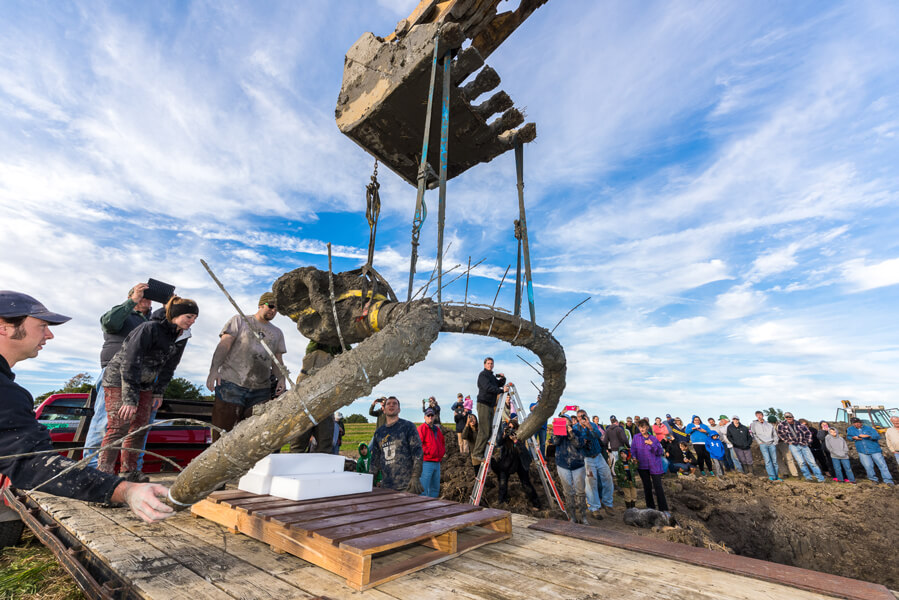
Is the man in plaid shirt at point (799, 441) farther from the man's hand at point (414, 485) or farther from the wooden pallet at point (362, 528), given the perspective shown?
the wooden pallet at point (362, 528)

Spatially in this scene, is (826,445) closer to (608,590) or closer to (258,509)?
(608,590)

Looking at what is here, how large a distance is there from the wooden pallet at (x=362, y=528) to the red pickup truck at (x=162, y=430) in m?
3.57

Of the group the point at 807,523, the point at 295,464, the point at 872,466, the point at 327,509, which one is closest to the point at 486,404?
the point at 295,464

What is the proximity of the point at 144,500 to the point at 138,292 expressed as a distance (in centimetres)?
432

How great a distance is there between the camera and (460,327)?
3.84 meters

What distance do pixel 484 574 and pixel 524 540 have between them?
0.91m

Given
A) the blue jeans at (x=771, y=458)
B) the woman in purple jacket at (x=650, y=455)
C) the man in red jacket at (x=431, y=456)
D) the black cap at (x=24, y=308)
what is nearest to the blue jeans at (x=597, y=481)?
the woman in purple jacket at (x=650, y=455)

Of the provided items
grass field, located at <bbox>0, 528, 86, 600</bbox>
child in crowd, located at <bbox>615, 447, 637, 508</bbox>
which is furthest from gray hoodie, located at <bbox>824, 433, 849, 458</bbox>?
grass field, located at <bbox>0, 528, 86, 600</bbox>

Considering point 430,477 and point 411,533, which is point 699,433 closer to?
point 430,477

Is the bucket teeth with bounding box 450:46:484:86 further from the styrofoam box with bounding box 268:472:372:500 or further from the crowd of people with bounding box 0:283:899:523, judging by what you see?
the styrofoam box with bounding box 268:472:372:500

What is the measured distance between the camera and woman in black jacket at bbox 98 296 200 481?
13.3 ft

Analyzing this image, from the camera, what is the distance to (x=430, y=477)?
7102mm

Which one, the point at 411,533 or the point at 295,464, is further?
the point at 295,464

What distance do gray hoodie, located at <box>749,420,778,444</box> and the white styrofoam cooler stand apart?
48.3ft
